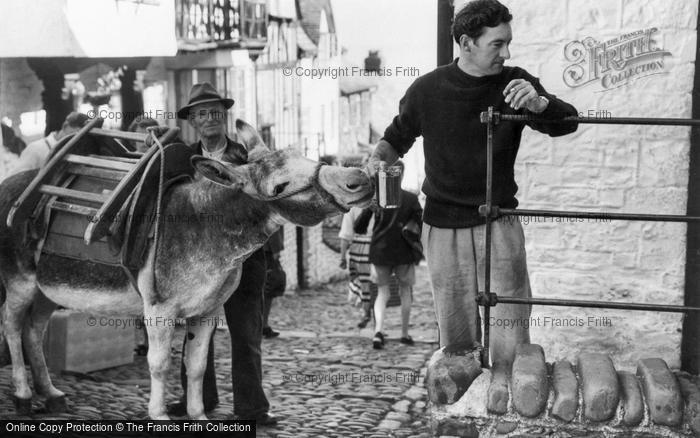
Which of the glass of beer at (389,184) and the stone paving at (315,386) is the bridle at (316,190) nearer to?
the glass of beer at (389,184)

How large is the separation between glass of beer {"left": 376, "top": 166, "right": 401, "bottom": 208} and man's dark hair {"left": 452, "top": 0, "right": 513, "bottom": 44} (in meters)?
0.69

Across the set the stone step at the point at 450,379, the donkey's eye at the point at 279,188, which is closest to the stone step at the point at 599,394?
the stone step at the point at 450,379

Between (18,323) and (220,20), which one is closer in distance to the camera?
(18,323)

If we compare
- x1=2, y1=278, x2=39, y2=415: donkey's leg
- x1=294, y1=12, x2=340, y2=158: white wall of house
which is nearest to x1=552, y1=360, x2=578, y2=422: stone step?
x1=2, y1=278, x2=39, y2=415: donkey's leg

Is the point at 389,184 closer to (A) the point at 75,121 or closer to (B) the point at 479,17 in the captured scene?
(B) the point at 479,17

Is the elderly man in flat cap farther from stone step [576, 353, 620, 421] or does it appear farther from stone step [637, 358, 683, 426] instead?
stone step [637, 358, 683, 426]

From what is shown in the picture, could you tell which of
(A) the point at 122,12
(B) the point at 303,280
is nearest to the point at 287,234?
(B) the point at 303,280

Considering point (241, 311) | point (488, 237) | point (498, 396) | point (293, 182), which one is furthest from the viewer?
point (241, 311)

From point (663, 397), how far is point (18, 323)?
4.57 m

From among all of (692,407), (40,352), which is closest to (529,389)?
(692,407)

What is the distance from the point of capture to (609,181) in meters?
6.36

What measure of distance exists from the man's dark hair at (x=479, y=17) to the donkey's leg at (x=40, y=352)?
381 cm

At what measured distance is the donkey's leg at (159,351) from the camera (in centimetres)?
612

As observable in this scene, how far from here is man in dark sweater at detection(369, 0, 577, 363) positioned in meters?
4.68
